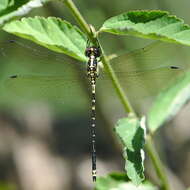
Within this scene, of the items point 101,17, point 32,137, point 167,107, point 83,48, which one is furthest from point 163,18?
point 32,137

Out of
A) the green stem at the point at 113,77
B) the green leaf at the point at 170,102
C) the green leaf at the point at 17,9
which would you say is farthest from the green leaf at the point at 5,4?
the green leaf at the point at 170,102

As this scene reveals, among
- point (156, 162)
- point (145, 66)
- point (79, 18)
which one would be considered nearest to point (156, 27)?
point (79, 18)

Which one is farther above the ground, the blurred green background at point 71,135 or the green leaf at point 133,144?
the green leaf at point 133,144

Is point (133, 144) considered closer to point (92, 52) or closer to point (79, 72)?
point (92, 52)

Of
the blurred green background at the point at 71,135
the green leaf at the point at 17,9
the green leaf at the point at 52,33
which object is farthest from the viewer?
the blurred green background at the point at 71,135

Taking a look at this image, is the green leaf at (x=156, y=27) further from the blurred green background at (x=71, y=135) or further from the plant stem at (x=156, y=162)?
the blurred green background at (x=71, y=135)

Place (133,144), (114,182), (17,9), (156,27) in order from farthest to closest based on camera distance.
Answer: (114,182) < (133,144) < (156,27) < (17,9)

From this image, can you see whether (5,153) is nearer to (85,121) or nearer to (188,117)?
(85,121)
